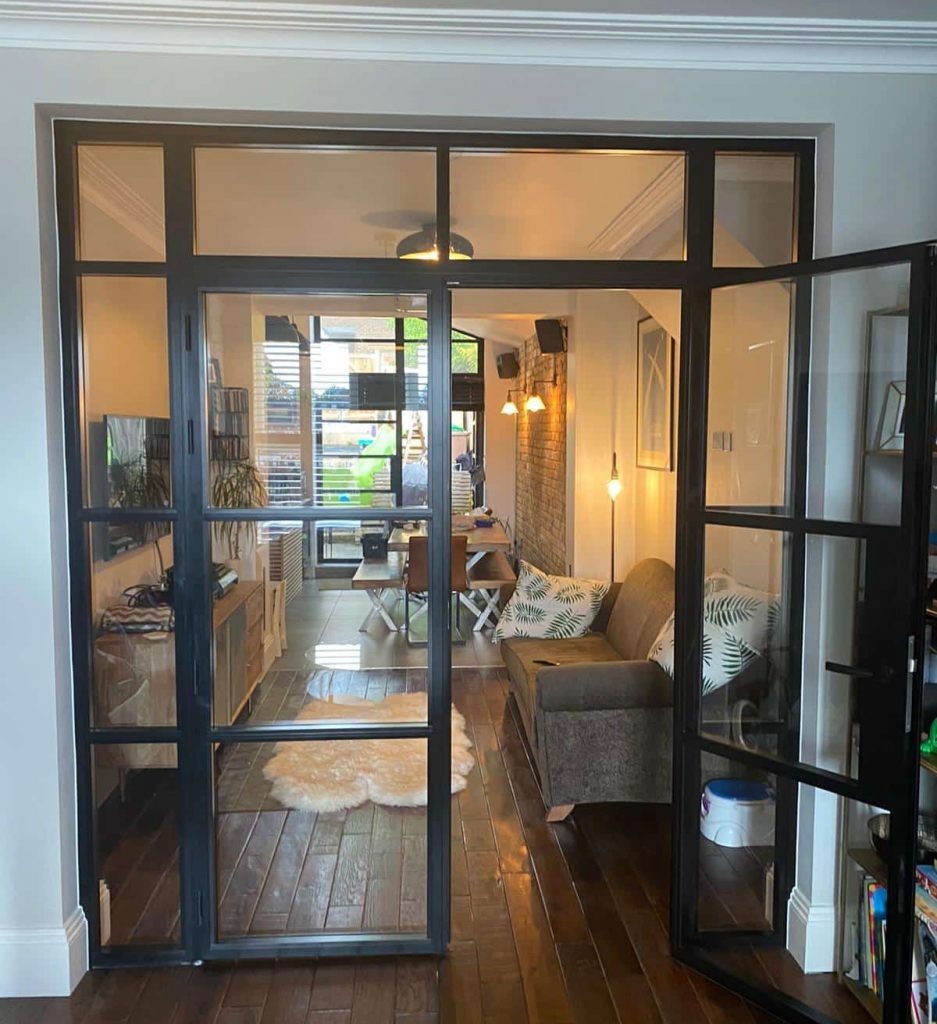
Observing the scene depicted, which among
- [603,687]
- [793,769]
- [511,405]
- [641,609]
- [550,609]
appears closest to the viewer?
[793,769]

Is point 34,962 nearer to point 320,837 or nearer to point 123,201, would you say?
point 320,837

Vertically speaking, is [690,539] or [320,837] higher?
[690,539]

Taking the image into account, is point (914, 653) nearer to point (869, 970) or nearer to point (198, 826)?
point (869, 970)

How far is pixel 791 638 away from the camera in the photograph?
2.39 meters

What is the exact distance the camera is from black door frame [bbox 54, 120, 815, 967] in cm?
227

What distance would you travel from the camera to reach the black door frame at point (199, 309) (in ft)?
7.45

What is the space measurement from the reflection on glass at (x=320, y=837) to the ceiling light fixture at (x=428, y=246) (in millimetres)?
1464

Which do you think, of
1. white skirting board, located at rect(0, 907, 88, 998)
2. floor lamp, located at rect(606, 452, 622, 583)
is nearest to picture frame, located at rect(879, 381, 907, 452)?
white skirting board, located at rect(0, 907, 88, 998)

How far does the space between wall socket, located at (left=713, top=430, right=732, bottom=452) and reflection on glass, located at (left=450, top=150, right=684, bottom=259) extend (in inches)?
21.4

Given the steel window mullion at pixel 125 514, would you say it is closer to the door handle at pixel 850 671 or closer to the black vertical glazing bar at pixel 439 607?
the black vertical glazing bar at pixel 439 607

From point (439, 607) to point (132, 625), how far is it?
0.93 meters

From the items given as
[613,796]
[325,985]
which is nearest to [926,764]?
[613,796]

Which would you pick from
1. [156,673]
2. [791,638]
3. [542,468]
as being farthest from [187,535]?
[542,468]

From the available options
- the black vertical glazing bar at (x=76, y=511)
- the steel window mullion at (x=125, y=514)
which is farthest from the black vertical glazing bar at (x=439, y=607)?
the black vertical glazing bar at (x=76, y=511)
